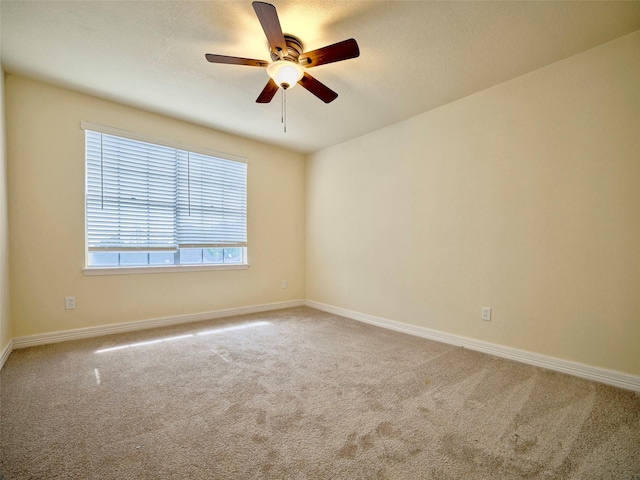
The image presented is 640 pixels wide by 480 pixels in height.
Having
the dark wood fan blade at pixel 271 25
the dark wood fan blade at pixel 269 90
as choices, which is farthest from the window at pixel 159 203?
the dark wood fan blade at pixel 271 25

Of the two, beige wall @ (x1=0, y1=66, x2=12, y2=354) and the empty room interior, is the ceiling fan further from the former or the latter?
beige wall @ (x1=0, y1=66, x2=12, y2=354)

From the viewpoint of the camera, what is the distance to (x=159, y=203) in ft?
11.3

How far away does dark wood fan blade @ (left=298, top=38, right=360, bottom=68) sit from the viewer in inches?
70.4

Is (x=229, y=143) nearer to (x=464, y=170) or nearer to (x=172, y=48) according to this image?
(x=172, y=48)

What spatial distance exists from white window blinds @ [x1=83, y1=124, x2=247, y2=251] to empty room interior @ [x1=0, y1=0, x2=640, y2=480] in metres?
0.03

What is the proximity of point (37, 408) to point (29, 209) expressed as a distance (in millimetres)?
1955

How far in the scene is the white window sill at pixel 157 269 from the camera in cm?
305

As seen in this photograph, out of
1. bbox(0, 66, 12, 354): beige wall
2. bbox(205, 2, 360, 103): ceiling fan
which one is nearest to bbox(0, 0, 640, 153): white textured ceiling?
bbox(205, 2, 360, 103): ceiling fan

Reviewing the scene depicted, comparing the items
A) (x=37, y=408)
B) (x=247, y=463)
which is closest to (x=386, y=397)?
(x=247, y=463)

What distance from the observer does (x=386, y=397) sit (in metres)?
1.90

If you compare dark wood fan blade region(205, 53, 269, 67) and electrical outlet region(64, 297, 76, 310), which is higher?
dark wood fan blade region(205, 53, 269, 67)

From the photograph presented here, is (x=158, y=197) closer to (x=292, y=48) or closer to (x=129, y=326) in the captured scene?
(x=129, y=326)

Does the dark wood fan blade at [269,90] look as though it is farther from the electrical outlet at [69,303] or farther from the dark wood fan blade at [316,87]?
the electrical outlet at [69,303]

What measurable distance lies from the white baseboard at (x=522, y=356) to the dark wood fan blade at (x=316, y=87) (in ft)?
8.43
